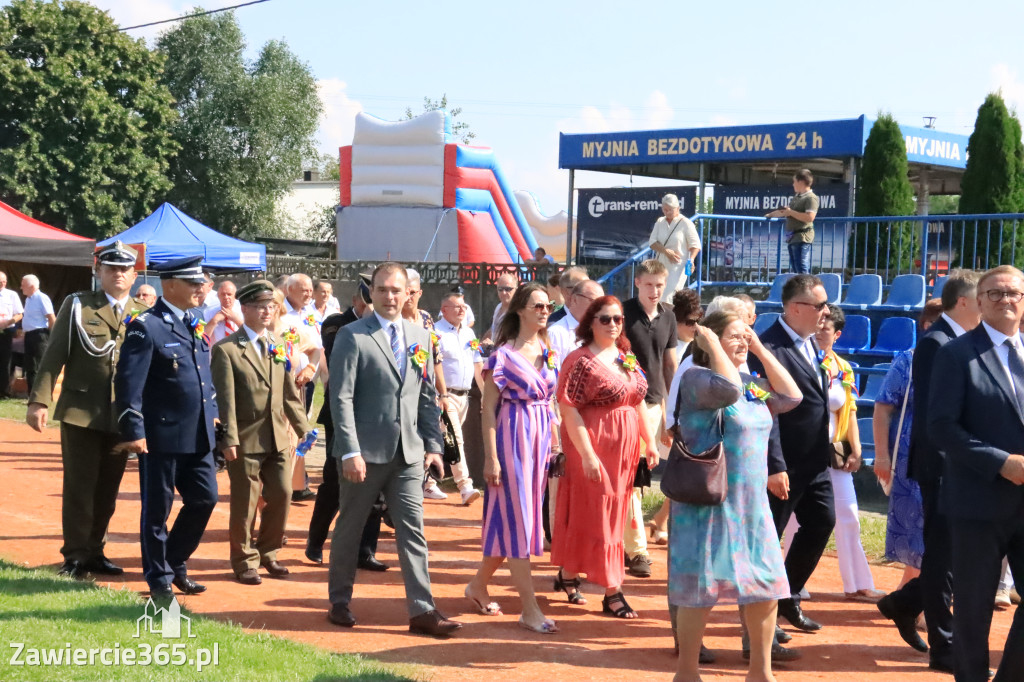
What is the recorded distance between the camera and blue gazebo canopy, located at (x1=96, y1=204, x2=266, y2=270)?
23688 millimetres

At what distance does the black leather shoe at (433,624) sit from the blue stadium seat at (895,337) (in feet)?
27.0

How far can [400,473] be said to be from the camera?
6648 mm

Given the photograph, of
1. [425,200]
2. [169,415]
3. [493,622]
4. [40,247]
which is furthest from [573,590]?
[425,200]

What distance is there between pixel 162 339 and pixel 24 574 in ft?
5.74

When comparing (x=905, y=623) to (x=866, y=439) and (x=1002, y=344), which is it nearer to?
(x=1002, y=344)

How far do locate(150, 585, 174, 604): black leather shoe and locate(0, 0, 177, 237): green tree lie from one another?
1597 inches

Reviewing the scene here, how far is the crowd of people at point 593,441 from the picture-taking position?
5.43 m

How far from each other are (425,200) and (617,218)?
971 centimetres

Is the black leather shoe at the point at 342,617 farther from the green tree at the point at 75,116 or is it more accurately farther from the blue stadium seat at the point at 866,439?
the green tree at the point at 75,116

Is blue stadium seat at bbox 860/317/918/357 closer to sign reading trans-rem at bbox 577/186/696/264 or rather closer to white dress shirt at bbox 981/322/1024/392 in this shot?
white dress shirt at bbox 981/322/1024/392

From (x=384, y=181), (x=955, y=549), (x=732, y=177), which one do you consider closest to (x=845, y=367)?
(x=955, y=549)

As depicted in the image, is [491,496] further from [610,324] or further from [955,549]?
[955,549]

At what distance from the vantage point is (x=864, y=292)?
1464 cm

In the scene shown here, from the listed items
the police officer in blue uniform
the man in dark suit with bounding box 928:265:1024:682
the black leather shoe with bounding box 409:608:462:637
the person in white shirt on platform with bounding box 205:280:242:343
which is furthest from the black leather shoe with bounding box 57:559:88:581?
the man in dark suit with bounding box 928:265:1024:682
